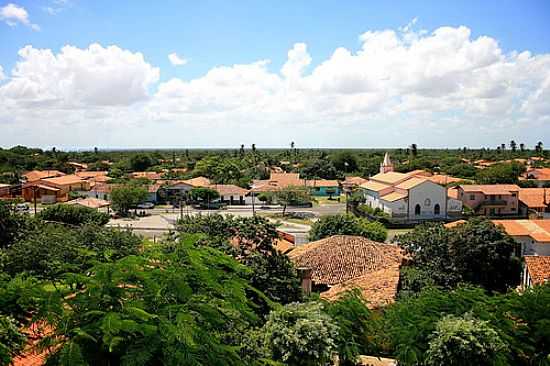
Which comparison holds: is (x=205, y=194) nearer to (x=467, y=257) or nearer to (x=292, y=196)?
(x=292, y=196)

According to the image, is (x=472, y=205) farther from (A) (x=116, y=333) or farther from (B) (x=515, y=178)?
(A) (x=116, y=333)

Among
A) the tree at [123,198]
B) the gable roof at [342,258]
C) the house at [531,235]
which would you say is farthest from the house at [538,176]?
the tree at [123,198]

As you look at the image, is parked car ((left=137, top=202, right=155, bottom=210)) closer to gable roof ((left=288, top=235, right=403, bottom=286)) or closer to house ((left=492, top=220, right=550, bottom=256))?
gable roof ((left=288, top=235, right=403, bottom=286))

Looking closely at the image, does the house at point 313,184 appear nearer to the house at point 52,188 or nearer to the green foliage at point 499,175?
the green foliage at point 499,175

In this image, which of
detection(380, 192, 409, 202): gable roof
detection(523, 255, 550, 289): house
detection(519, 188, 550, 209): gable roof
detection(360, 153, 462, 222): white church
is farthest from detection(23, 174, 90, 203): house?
detection(519, 188, 550, 209): gable roof

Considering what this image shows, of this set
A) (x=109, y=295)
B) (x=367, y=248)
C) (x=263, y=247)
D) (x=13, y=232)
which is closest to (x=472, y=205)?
(x=367, y=248)

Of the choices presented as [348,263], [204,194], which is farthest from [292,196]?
[348,263]
